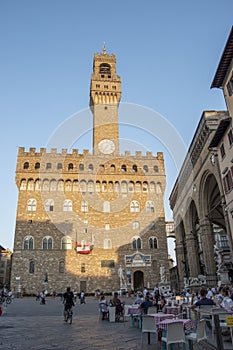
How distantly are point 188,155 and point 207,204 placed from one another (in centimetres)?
503

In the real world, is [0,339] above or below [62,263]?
below

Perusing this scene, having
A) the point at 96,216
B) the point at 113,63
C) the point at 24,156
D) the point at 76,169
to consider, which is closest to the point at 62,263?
the point at 96,216

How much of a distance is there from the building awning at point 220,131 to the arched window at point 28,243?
22767 millimetres

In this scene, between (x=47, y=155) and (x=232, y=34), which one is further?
(x=47, y=155)

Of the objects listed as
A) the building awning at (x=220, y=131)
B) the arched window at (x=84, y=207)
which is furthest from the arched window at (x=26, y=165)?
the building awning at (x=220, y=131)

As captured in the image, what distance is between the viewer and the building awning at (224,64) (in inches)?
605

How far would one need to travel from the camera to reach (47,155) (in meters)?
36.9

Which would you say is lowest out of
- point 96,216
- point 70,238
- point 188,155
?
point 70,238

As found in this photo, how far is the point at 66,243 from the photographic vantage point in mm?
33438

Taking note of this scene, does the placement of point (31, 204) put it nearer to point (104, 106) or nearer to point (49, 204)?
point (49, 204)

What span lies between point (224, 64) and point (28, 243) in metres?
26.7

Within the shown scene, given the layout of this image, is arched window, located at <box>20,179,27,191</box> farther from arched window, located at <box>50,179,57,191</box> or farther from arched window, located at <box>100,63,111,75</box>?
arched window, located at <box>100,63,111,75</box>

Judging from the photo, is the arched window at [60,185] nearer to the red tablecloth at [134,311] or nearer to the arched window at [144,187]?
the arched window at [144,187]

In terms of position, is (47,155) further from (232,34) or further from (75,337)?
(75,337)
